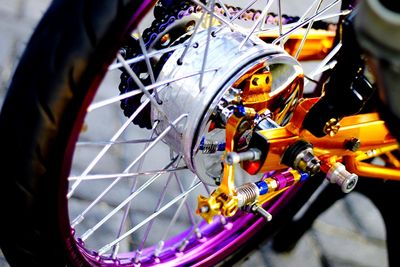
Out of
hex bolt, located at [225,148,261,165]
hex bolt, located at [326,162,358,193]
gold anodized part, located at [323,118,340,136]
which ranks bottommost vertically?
hex bolt, located at [326,162,358,193]

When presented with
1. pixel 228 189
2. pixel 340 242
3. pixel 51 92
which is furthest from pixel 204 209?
pixel 340 242

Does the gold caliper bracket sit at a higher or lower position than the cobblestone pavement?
higher

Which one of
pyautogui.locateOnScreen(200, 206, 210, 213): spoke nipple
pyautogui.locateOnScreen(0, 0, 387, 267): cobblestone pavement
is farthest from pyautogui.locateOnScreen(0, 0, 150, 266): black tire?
pyautogui.locateOnScreen(0, 0, 387, 267): cobblestone pavement

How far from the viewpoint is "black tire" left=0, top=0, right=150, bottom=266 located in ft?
2.56

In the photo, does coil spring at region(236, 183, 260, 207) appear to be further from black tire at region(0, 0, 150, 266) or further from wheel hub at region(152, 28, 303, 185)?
black tire at region(0, 0, 150, 266)

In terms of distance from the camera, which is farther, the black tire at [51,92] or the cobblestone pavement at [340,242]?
the cobblestone pavement at [340,242]

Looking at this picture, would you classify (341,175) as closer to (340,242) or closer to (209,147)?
(209,147)

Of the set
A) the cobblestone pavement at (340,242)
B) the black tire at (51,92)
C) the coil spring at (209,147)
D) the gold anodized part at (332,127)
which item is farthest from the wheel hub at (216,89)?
the cobblestone pavement at (340,242)

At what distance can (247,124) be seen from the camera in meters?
1.05

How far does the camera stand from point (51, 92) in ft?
2.58

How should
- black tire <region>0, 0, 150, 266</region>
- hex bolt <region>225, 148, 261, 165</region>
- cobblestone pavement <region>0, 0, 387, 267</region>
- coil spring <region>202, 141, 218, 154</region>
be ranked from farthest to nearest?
cobblestone pavement <region>0, 0, 387, 267</region> → coil spring <region>202, 141, 218, 154</region> → hex bolt <region>225, 148, 261, 165</region> → black tire <region>0, 0, 150, 266</region>

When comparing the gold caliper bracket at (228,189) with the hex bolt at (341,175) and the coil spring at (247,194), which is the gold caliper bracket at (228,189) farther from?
the hex bolt at (341,175)

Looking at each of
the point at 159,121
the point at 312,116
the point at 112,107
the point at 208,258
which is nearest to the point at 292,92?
the point at 312,116

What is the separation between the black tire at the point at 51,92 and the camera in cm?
78
